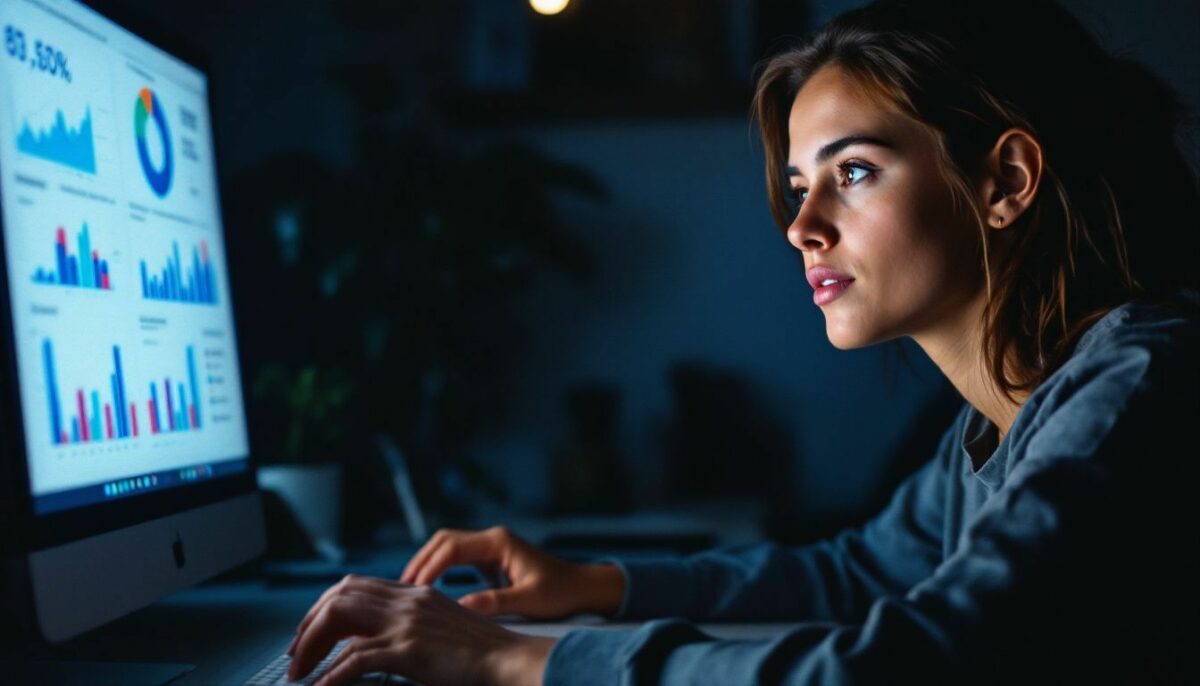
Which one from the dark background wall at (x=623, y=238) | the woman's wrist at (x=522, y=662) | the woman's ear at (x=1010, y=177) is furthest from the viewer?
the dark background wall at (x=623, y=238)

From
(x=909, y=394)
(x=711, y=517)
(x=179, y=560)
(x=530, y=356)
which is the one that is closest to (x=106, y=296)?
(x=179, y=560)

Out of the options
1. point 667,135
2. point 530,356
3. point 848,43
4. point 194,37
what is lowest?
point 530,356

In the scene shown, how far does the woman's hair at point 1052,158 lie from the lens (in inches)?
36.4

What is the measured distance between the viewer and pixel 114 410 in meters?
0.79

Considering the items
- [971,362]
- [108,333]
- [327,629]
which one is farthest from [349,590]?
[971,362]

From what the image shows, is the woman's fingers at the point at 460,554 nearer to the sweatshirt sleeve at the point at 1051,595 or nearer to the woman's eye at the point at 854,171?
the sweatshirt sleeve at the point at 1051,595

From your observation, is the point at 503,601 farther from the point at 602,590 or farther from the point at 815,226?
the point at 815,226

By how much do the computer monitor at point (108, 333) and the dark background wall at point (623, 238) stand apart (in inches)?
40.0

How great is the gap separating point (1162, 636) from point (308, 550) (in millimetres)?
1011

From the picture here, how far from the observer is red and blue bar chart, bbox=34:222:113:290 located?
2.39 feet

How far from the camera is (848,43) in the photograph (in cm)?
104

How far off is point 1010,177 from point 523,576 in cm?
61

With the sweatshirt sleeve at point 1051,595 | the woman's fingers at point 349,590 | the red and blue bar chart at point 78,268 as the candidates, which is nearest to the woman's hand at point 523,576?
the woman's fingers at point 349,590

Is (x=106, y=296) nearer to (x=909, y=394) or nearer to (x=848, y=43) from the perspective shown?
(x=848, y=43)
